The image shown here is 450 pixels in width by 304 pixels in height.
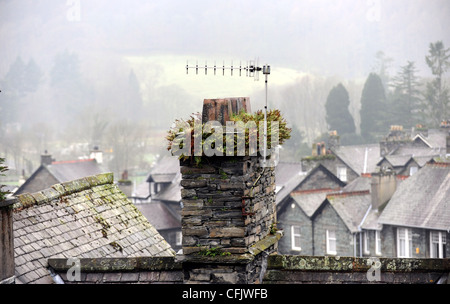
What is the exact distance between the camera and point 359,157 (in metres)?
47.8

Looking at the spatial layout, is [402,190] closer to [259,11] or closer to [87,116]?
[87,116]

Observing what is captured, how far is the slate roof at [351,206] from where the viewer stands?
32.2m

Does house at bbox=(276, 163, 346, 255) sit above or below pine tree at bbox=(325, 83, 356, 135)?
below

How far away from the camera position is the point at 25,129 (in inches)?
3113

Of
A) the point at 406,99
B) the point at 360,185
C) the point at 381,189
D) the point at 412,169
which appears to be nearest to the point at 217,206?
the point at 381,189

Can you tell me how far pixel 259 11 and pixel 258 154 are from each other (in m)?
117

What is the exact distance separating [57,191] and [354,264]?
5.64m

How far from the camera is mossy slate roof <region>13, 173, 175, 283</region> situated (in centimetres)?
974

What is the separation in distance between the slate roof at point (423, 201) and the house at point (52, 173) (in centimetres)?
1895

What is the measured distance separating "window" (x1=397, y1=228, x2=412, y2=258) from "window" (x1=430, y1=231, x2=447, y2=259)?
1.17m

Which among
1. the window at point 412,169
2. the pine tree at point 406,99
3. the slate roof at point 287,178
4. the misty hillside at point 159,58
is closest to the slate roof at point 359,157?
the window at point 412,169

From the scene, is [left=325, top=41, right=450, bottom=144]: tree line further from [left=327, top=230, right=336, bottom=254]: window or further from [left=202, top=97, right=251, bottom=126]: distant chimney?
[left=202, top=97, right=251, bottom=126]: distant chimney

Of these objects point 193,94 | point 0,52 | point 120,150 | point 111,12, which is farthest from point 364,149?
point 111,12

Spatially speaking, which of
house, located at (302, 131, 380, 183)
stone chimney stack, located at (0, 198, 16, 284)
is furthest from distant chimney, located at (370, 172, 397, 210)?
stone chimney stack, located at (0, 198, 16, 284)
